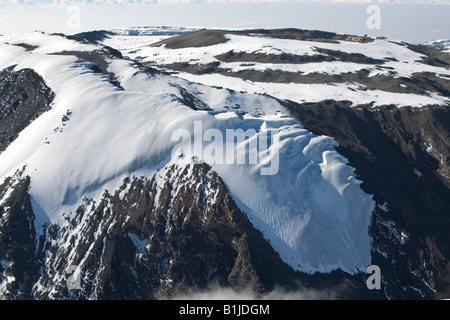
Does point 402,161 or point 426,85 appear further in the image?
point 426,85

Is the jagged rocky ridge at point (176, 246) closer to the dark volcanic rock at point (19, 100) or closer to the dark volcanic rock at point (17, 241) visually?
the dark volcanic rock at point (17, 241)

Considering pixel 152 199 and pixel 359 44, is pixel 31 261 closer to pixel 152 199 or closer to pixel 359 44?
pixel 152 199

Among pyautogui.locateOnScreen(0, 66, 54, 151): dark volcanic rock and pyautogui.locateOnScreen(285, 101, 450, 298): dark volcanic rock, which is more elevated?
pyautogui.locateOnScreen(0, 66, 54, 151): dark volcanic rock

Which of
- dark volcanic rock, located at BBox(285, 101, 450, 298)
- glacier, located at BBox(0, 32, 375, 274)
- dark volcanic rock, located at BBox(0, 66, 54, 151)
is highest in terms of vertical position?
dark volcanic rock, located at BBox(0, 66, 54, 151)

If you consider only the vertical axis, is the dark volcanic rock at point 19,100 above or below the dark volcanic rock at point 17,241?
above

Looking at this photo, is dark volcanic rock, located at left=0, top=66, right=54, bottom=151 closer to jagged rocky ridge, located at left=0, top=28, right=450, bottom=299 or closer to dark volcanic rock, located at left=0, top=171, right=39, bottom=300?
dark volcanic rock, located at left=0, top=171, right=39, bottom=300

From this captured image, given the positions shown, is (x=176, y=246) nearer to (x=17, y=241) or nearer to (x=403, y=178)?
(x=17, y=241)

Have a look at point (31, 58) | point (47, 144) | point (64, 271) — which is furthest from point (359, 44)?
point (64, 271)

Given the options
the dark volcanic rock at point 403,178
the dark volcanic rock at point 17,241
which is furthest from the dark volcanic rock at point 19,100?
the dark volcanic rock at point 403,178

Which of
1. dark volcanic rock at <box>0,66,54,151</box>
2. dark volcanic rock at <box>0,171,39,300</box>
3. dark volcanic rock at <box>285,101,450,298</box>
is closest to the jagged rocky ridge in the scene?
dark volcanic rock at <box>0,171,39,300</box>
